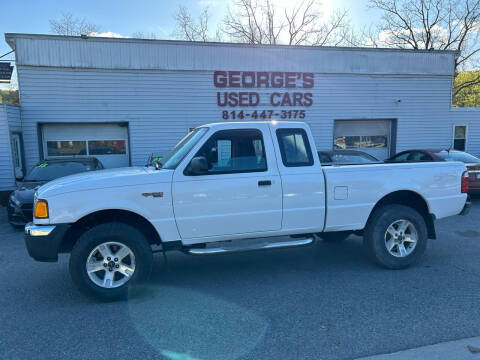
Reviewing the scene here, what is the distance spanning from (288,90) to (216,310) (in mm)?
12084

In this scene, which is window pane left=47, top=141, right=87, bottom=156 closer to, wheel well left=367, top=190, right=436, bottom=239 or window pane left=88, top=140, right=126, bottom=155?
window pane left=88, top=140, right=126, bottom=155

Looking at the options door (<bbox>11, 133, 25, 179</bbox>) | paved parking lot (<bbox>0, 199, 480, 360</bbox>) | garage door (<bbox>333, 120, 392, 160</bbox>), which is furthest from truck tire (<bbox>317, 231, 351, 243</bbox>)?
door (<bbox>11, 133, 25, 179</bbox>)

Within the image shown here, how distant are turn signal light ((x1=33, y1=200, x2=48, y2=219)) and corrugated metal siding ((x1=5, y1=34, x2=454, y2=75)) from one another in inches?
401

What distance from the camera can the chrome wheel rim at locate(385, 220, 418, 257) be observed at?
5.05 metres

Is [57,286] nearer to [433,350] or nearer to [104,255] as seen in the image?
[104,255]

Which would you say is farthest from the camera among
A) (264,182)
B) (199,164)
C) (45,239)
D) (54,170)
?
(54,170)

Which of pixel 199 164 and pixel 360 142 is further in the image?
pixel 360 142

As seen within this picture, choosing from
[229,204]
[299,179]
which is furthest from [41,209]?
[299,179]

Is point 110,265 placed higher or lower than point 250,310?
higher

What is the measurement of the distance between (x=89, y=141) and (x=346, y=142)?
1052 centimetres

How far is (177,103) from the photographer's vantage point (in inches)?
542

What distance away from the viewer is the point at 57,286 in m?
4.64

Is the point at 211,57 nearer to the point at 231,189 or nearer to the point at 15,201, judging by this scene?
the point at 15,201

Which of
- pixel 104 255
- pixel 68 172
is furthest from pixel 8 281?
pixel 68 172
